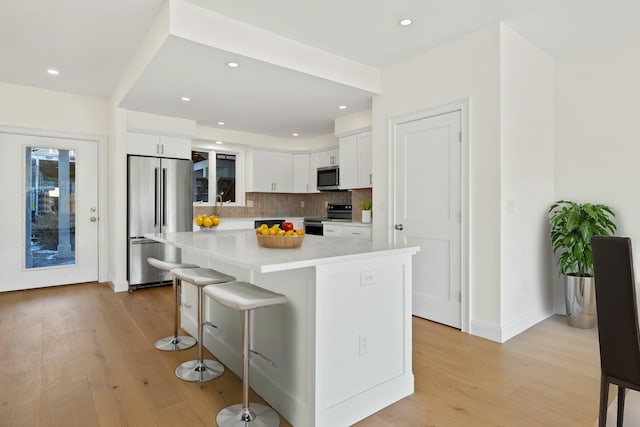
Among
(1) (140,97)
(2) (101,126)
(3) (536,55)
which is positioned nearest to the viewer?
(3) (536,55)

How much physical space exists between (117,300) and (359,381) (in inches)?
134

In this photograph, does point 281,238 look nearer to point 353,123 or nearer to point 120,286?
point 353,123

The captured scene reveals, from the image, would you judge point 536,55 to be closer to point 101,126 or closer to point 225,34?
point 225,34

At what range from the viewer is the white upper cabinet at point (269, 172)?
248 inches

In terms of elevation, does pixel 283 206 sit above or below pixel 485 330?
above

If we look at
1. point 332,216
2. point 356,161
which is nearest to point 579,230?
point 356,161

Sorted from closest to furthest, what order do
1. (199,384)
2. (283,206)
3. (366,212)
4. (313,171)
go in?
1. (199,384)
2. (366,212)
3. (313,171)
4. (283,206)

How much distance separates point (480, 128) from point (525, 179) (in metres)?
0.67

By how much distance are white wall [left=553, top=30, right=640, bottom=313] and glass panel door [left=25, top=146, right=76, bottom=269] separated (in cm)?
589

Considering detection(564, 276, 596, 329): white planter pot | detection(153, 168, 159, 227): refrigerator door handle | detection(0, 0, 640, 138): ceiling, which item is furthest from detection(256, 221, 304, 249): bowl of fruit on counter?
detection(153, 168, 159, 227): refrigerator door handle

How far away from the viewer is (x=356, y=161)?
16.2 ft

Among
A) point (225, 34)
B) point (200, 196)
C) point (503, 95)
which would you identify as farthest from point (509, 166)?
point (200, 196)

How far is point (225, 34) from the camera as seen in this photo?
2766mm

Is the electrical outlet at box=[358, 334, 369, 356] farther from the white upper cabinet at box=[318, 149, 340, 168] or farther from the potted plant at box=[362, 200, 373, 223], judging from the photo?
the white upper cabinet at box=[318, 149, 340, 168]
